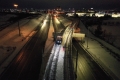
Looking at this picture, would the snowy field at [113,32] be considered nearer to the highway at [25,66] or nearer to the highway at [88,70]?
the highway at [88,70]

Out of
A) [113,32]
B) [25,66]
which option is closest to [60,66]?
[25,66]

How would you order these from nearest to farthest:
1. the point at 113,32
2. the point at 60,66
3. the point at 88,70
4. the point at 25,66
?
1. the point at 60,66
2. the point at 88,70
3. the point at 25,66
4. the point at 113,32

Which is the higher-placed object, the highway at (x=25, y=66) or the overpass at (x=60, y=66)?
the overpass at (x=60, y=66)

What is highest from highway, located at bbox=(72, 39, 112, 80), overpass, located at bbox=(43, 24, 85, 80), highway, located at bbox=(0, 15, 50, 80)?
overpass, located at bbox=(43, 24, 85, 80)

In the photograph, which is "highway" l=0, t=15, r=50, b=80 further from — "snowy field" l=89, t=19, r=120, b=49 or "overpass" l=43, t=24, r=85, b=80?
"snowy field" l=89, t=19, r=120, b=49

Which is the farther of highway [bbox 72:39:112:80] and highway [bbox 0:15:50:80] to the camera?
highway [bbox 72:39:112:80]

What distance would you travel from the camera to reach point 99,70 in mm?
34188

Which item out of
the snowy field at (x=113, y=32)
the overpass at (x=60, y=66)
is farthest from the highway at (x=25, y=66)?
the snowy field at (x=113, y=32)

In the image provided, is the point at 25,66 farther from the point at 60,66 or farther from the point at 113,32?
the point at 113,32

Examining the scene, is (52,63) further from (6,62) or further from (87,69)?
(6,62)

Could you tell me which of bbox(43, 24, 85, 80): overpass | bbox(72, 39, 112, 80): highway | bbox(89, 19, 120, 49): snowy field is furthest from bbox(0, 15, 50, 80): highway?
bbox(89, 19, 120, 49): snowy field

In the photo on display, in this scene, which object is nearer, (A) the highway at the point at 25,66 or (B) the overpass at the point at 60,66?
(B) the overpass at the point at 60,66

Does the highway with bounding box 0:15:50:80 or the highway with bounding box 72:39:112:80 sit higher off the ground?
the highway with bounding box 0:15:50:80

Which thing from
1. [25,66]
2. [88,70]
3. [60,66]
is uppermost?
[60,66]
